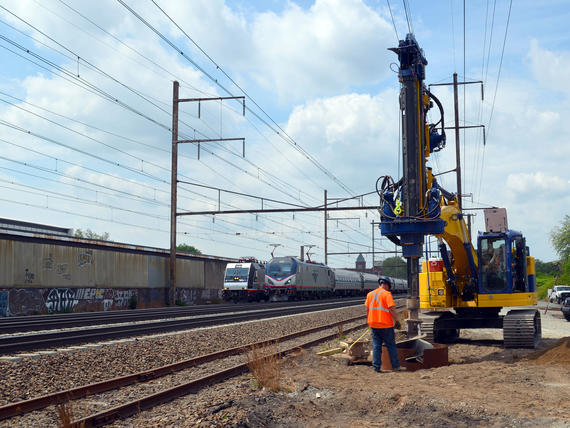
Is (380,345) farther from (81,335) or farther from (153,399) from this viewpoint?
(81,335)

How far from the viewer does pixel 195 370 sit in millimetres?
11414

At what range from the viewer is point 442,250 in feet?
46.7

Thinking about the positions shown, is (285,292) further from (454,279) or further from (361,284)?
(454,279)

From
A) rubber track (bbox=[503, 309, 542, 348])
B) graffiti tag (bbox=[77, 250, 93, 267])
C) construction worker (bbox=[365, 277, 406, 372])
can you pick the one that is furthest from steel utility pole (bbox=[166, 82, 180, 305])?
construction worker (bbox=[365, 277, 406, 372])

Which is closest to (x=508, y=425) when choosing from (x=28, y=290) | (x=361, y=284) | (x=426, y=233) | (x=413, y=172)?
(x=426, y=233)

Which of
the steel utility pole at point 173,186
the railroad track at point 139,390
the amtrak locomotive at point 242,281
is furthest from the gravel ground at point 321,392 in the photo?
the amtrak locomotive at point 242,281

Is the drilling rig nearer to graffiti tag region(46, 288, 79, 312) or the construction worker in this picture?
the construction worker

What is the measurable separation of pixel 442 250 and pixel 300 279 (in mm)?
34272

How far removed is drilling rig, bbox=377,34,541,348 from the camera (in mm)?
11914

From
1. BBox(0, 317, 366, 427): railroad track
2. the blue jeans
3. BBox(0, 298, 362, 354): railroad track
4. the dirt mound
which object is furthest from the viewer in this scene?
BBox(0, 298, 362, 354): railroad track

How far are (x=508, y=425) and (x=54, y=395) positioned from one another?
19.9ft

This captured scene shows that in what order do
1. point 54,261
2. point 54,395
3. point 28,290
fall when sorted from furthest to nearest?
point 54,261, point 28,290, point 54,395

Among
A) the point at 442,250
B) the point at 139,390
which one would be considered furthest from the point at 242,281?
the point at 139,390

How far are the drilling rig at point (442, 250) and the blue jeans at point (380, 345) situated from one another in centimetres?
189
